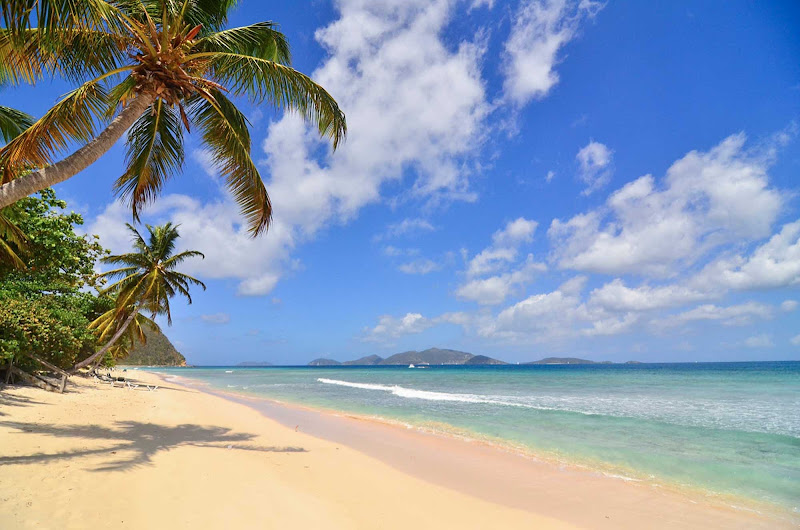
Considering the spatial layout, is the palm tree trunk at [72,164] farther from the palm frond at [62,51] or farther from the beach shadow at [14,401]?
the beach shadow at [14,401]

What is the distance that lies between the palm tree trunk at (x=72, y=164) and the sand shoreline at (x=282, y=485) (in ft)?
11.1

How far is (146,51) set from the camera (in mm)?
5414

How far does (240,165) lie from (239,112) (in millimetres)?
1106

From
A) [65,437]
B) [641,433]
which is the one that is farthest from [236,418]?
[641,433]

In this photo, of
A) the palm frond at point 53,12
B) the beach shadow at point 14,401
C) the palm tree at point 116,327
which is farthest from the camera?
the palm tree at point 116,327

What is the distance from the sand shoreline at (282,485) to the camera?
4.53m

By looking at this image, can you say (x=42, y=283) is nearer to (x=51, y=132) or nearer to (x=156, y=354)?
(x=51, y=132)

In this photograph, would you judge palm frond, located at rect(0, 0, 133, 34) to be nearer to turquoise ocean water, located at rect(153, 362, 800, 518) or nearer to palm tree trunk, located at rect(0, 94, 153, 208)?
palm tree trunk, located at rect(0, 94, 153, 208)

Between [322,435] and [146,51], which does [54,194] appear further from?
[322,435]

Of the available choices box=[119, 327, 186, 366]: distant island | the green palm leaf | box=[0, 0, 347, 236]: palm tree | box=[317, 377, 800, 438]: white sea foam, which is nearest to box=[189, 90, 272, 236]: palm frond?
box=[0, 0, 347, 236]: palm tree

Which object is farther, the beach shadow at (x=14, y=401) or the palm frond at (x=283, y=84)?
the beach shadow at (x=14, y=401)

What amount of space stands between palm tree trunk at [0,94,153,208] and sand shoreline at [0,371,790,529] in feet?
11.1

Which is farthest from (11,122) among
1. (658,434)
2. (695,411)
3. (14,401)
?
(695,411)

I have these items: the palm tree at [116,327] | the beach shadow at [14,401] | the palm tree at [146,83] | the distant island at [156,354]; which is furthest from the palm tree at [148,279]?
the distant island at [156,354]
